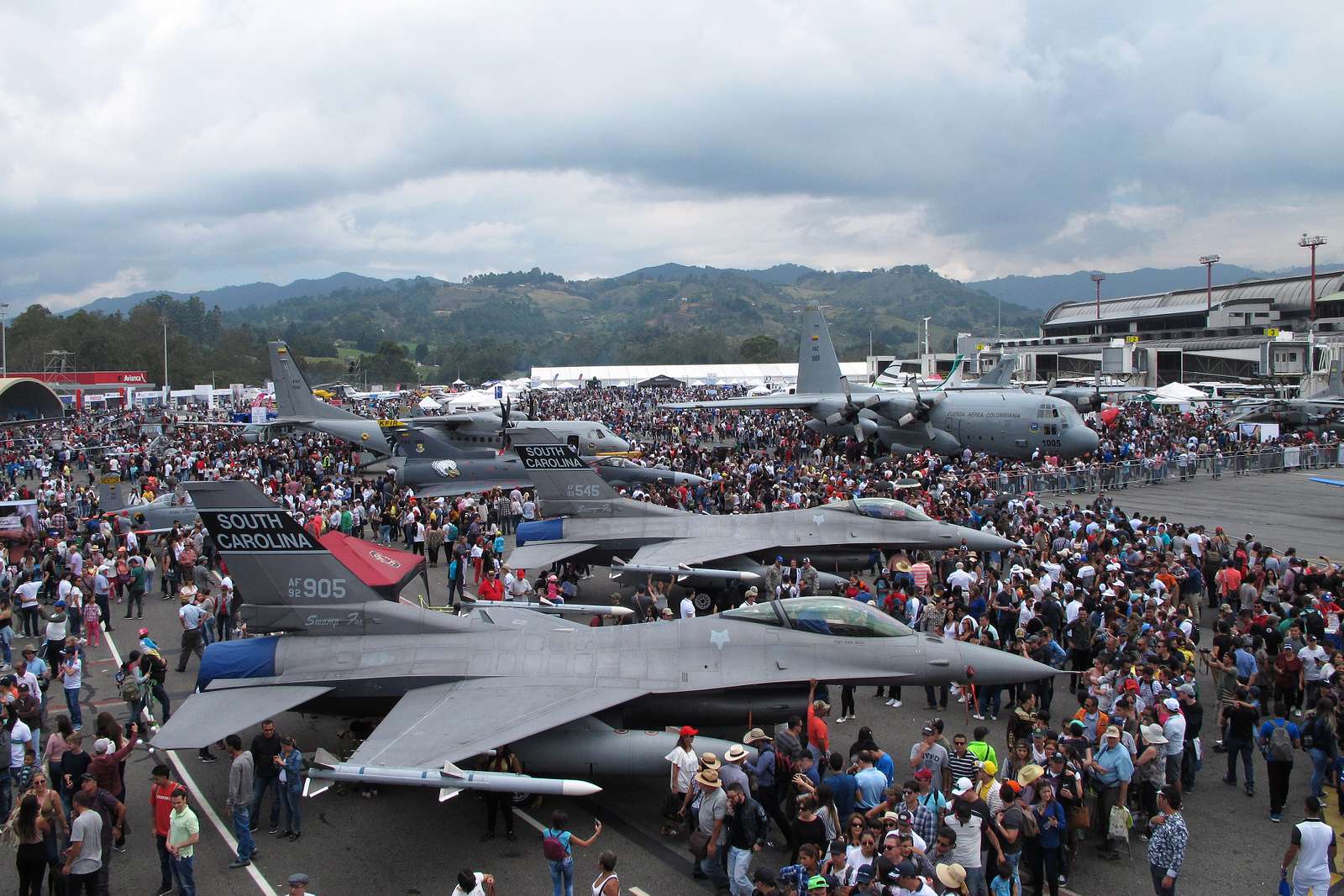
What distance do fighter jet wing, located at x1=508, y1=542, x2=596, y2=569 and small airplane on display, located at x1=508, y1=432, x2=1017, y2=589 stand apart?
0.06 feet

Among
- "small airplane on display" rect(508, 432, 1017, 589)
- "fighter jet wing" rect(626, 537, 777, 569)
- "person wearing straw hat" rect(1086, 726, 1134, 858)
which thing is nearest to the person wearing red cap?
"person wearing straw hat" rect(1086, 726, 1134, 858)

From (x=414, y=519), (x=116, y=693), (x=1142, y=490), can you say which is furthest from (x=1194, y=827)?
(x=1142, y=490)

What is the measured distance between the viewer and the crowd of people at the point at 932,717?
7.68 m

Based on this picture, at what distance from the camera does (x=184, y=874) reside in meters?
8.13

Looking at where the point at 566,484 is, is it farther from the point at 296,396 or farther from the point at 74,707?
the point at 296,396

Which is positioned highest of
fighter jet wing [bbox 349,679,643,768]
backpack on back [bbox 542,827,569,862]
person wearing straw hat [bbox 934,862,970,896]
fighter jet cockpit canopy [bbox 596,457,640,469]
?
fighter jet cockpit canopy [bbox 596,457,640,469]

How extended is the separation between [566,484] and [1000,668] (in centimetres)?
1105

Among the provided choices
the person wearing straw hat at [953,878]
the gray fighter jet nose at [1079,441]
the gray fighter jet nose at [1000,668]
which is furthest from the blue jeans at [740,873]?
the gray fighter jet nose at [1079,441]

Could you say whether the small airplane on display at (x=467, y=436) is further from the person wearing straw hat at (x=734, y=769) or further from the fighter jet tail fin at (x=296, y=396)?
the person wearing straw hat at (x=734, y=769)

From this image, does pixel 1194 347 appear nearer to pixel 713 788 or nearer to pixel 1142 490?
pixel 1142 490

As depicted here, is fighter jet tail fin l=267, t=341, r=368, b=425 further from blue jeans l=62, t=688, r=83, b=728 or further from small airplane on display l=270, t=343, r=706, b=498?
blue jeans l=62, t=688, r=83, b=728

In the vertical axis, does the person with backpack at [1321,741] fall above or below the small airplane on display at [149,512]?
below

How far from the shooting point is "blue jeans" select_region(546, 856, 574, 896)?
7.50m

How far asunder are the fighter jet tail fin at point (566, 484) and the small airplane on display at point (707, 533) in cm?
2
